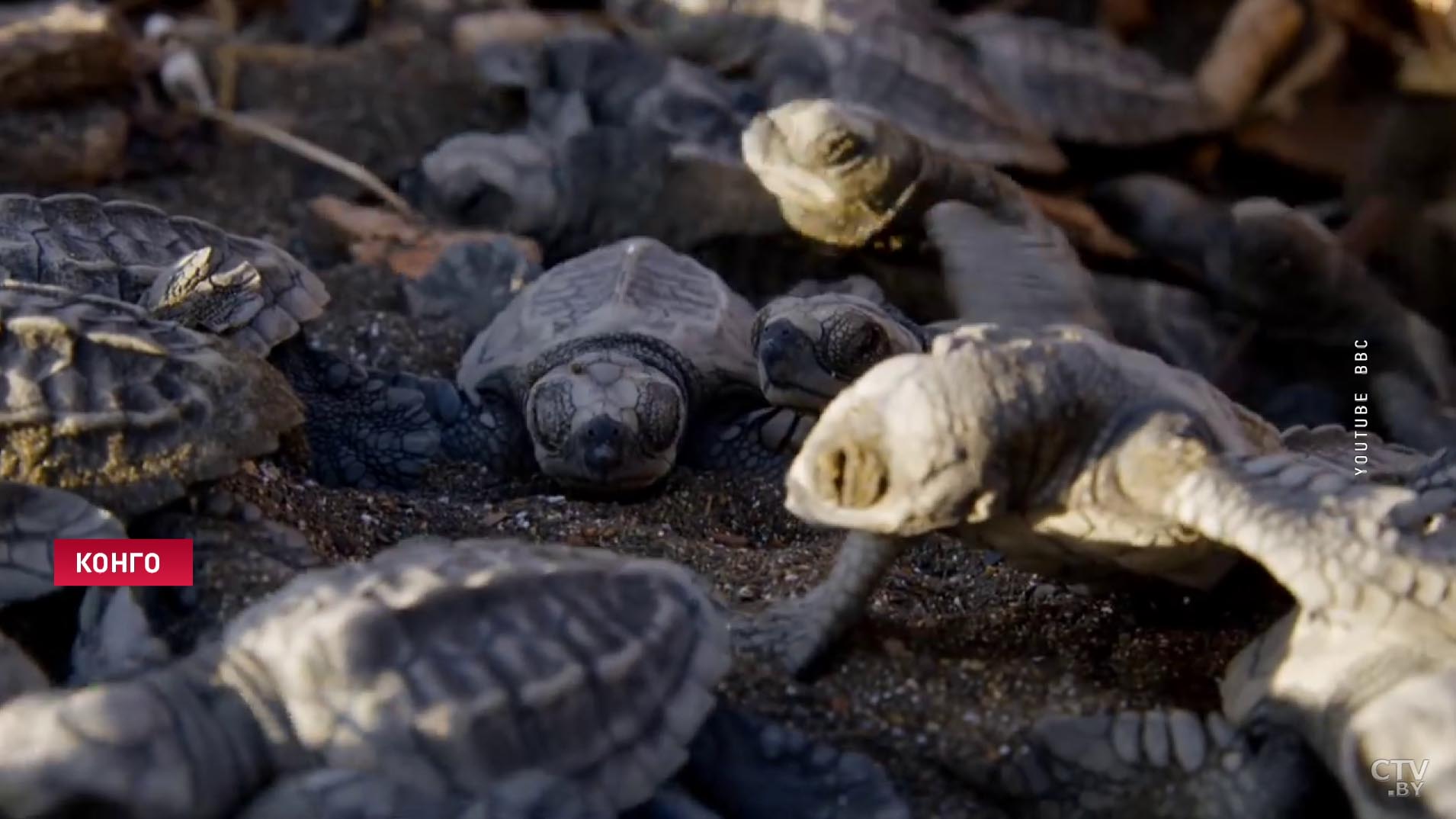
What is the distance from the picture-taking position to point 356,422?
1.63 metres

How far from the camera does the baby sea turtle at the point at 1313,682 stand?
2.58ft

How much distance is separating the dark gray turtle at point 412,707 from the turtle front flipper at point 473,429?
85 cm

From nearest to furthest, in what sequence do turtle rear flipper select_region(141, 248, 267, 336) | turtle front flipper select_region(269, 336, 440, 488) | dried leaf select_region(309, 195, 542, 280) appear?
turtle rear flipper select_region(141, 248, 267, 336) < turtle front flipper select_region(269, 336, 440, 488) < dried leaf select_region(309, 195, 542, 280)

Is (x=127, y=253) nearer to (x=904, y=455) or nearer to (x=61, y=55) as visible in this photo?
(x=904, y=455)

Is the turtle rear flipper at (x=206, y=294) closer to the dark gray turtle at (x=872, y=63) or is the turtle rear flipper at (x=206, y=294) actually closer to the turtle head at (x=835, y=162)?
the turtle head at (x=835, y=162)

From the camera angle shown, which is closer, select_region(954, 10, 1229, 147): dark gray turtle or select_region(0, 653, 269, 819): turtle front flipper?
select_region(0, 653, 269, 819): turtle front flipper

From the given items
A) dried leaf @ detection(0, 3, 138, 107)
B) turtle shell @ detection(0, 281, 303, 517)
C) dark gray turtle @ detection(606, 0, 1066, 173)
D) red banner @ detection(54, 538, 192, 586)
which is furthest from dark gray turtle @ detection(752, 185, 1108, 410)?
dried leaf @ detection(0, 3, 138, 107)

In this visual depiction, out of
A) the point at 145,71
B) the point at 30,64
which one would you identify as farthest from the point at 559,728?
the point at 145,71

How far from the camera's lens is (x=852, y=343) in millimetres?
1429

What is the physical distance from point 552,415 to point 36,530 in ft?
2.58

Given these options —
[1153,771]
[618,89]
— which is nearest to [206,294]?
[1153,771]

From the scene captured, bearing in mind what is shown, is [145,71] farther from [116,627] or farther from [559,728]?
[559,728]

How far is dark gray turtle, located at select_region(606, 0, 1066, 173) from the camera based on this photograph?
2.54 m

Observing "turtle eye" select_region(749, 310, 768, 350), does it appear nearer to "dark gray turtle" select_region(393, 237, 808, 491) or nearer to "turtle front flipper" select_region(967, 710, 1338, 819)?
"dark gray turtle" select_region(393, 237, 808, 491)
